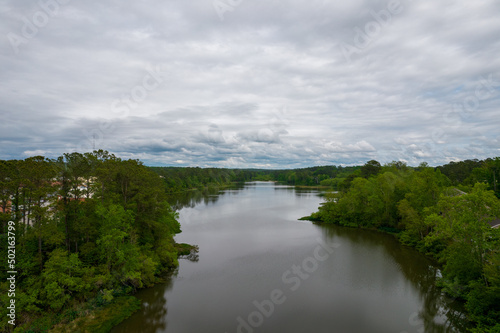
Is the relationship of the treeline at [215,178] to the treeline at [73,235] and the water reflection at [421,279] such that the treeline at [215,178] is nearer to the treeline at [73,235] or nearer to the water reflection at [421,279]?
the water reflection at [421,279]

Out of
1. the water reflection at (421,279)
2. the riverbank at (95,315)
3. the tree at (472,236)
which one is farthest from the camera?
the tree at (472,236)

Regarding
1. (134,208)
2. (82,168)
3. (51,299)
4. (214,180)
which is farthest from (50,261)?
(214,180)

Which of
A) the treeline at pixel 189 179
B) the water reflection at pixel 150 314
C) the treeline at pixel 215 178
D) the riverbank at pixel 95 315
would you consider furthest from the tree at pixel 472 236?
the treeline at pixel 189 179

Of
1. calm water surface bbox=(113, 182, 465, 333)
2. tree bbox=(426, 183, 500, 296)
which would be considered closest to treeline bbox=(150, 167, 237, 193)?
calm water surface bbox=(113, 182, 465, 333)

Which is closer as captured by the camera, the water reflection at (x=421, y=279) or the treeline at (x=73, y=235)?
the treeline at (x=73, y=235)

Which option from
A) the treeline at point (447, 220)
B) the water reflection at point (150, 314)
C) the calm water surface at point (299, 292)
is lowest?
the water reflection at point (150, 314)

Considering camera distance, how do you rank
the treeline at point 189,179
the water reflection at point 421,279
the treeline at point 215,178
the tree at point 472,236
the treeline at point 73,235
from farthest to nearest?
the treeline at point 215,178
the treeline at point 189,179
the tree at point 472,236
the water reflection at point 421,279
the treeline at point 73,235

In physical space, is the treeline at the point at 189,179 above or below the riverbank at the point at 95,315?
above

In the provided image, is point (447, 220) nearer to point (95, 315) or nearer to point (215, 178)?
point (95, 315)
